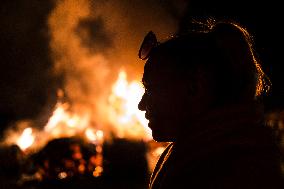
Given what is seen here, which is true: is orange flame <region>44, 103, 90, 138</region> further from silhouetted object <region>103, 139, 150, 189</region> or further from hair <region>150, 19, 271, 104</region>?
hair <region>150, 19, 271, 104</region>

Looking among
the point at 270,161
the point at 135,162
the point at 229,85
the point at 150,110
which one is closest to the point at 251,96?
the point at 229,85

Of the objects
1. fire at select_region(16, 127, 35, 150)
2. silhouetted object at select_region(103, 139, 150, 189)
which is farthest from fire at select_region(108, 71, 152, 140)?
fire at select_region(16, 127, 35, 150)

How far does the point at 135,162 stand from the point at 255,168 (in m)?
7.46

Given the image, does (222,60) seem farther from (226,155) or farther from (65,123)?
(65,123)

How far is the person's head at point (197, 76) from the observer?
177 centimetres

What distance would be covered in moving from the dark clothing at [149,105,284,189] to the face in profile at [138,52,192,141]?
0.13 meters

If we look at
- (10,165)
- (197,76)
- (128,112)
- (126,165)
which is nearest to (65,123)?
(128,112)

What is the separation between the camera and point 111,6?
13.0 metres

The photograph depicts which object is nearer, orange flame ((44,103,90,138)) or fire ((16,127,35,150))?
fire ((16,127,35,150))

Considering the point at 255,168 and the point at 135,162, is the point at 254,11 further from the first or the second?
the point at 255,168

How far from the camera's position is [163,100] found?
193 centimetres

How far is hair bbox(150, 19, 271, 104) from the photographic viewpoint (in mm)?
1759

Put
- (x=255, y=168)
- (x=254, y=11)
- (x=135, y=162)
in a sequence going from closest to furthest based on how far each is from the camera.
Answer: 1. (x=255, y=168)
2. (x=135, y=162)
3. (x=254, y=11)

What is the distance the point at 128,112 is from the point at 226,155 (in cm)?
1036
